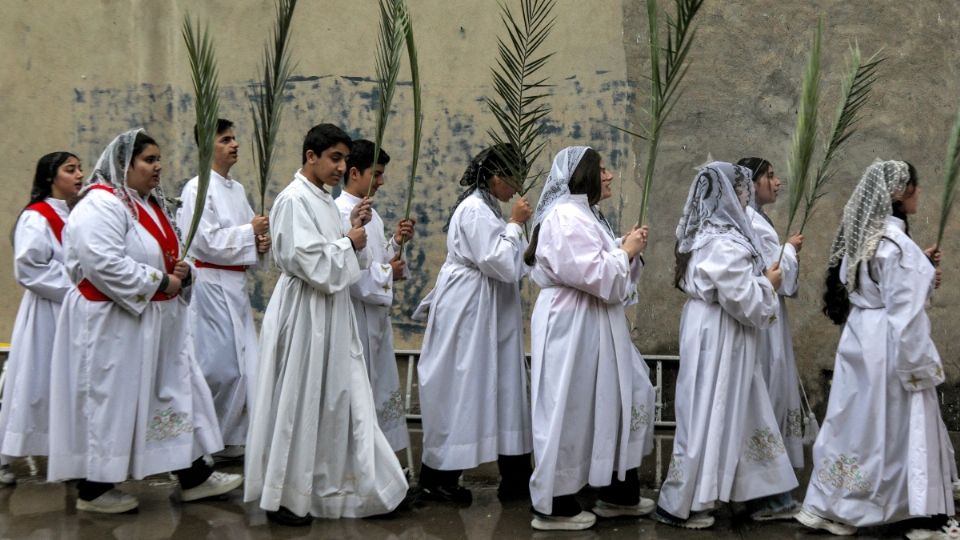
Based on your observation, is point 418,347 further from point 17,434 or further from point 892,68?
point 892,68

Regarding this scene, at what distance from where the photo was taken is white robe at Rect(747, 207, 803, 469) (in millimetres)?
6250

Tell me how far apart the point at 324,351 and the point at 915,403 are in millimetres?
2761

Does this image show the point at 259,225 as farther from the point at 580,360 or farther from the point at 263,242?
the point at 580,360

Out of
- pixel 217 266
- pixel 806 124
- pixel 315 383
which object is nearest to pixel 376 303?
pixel 315 383

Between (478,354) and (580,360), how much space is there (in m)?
0.85

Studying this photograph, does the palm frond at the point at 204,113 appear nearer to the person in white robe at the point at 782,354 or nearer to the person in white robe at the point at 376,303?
the person in white robe at the point at 376,303

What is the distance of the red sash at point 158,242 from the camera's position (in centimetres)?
558

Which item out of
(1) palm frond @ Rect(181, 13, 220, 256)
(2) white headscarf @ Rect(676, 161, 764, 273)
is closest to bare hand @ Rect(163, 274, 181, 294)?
(1) palm frond @ Rect(181, 13, 220, 256)

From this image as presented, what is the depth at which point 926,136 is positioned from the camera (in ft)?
25.9

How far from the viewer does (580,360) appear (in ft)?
18.1

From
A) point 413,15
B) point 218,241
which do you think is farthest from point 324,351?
point 413,15

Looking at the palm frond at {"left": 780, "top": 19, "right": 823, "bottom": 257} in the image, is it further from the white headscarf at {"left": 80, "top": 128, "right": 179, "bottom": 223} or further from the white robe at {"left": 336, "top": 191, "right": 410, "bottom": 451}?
the white headscarf at {"left": 80, "top": 128, "right": 179, "bottom": 223}

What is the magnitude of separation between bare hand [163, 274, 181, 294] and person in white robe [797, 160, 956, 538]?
10.5 feet

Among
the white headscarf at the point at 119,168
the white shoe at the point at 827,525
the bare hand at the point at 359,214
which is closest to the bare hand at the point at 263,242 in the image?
the white headscarf at the point at 119,168
